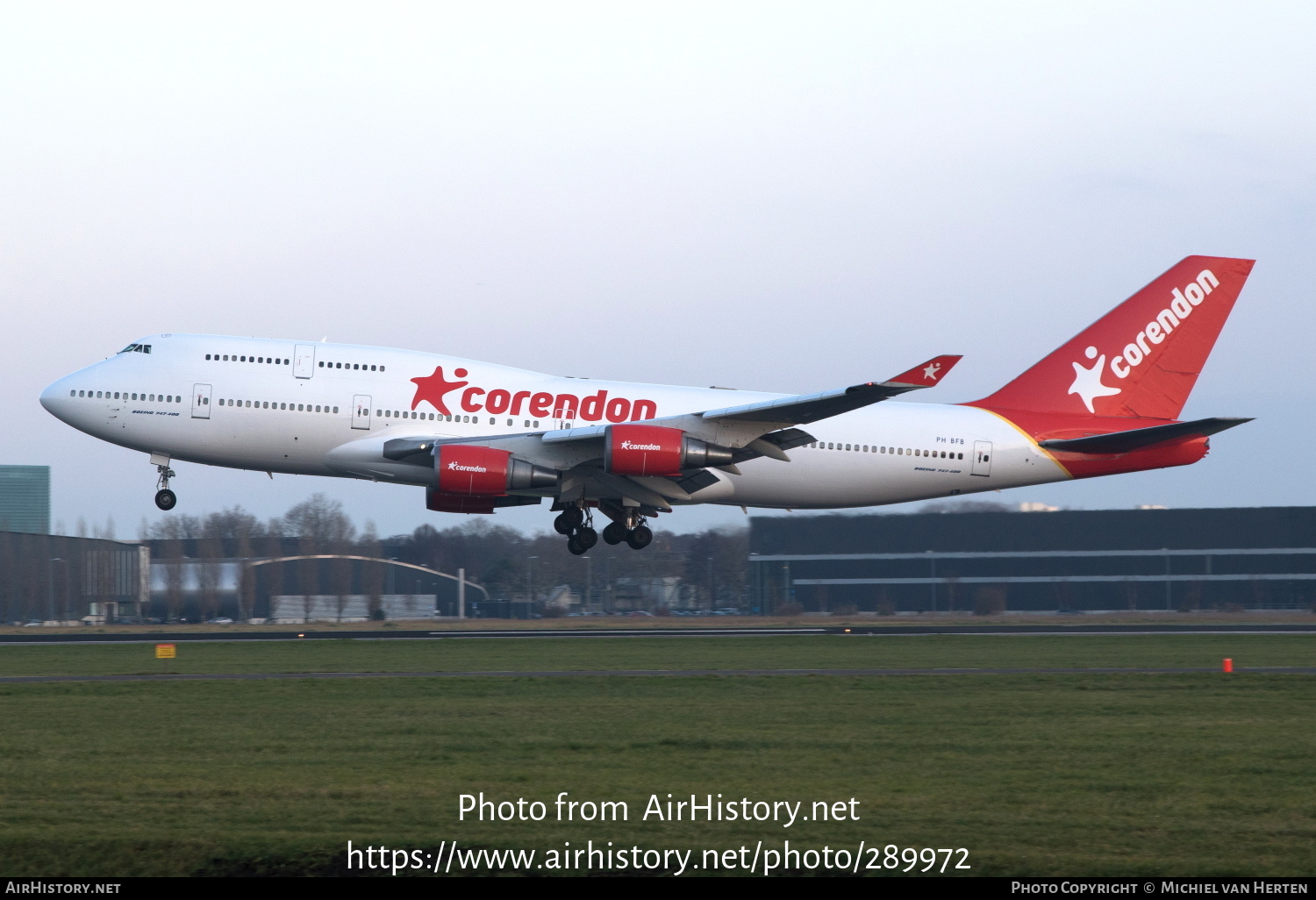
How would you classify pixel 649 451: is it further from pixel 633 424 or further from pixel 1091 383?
pixel 1091 383

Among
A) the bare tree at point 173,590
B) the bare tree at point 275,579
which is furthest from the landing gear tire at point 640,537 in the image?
the bare tree at point 275,579

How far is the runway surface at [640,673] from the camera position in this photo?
2484 centimetres

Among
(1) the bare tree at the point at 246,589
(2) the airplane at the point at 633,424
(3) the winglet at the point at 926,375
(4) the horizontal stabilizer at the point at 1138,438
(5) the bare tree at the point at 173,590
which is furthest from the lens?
(1) the bare tree at the point at 246,589

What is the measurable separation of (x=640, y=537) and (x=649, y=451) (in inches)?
189

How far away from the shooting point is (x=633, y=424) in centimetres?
3391

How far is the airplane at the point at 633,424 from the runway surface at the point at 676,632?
469cm

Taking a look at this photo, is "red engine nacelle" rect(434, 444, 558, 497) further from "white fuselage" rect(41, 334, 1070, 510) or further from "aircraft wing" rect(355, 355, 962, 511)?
"white fuselage" rect(41, 334, 1070, 510)

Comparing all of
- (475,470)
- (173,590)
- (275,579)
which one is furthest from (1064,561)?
(475,470)

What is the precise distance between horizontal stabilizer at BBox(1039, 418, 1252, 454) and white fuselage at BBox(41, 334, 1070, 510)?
2.28 meters

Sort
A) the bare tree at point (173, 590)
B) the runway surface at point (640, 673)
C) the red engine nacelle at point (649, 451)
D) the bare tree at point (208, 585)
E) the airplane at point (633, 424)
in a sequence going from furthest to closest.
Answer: the bare tree at point (208, 585) → the bare tree at point (173, 590) → the airplane at point (633, 424) → the red engine nacelle at point (649, 451) → the runway surface at point (640, 673)

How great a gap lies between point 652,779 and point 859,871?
147 inches

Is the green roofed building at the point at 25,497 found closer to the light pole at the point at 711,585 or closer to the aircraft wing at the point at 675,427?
the light pole at the point at 711,585

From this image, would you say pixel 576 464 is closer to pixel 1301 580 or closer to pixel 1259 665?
pixel 1259 665
